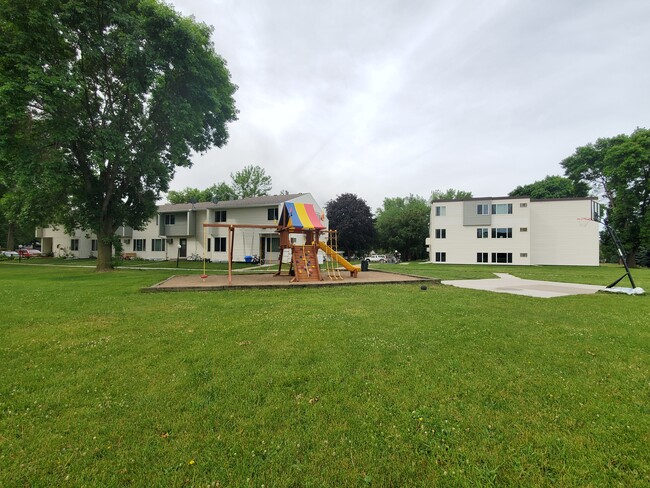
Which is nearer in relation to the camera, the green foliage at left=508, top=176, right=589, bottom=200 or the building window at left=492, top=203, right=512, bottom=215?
the building window at left=492, top=203, right=512, bottom=215

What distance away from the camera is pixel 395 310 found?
8.12 meters

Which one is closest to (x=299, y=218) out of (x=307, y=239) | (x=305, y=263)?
(x=307, y=239)

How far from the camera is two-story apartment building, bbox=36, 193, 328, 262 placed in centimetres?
3153

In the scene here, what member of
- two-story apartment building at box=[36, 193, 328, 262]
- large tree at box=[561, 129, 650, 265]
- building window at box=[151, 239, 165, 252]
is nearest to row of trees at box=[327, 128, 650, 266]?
large tree at box=[561, 129, 650, 265]

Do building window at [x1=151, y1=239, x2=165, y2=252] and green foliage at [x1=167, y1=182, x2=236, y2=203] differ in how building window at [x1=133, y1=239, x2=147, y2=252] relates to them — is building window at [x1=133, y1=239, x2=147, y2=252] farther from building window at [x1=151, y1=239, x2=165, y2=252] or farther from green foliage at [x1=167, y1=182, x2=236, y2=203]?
green foliage at [x1=167, y1=182, x2=236, y2=203]

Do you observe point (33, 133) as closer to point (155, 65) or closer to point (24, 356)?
point (155, 65)

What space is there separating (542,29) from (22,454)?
1991cm

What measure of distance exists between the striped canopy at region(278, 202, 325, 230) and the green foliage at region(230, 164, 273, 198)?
42.2m

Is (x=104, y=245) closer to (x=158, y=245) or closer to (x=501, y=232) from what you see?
(x=158, y=245)

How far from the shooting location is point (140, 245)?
38781 mm

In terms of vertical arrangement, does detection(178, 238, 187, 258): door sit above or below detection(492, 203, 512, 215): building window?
below

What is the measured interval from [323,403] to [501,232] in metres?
39.6

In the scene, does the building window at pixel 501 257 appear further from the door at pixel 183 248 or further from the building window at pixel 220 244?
the door at pixel 183 248

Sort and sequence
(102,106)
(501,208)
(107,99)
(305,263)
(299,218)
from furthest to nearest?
(501,208) → (102,106) → (107,99) → (299,218) → (305,263)
